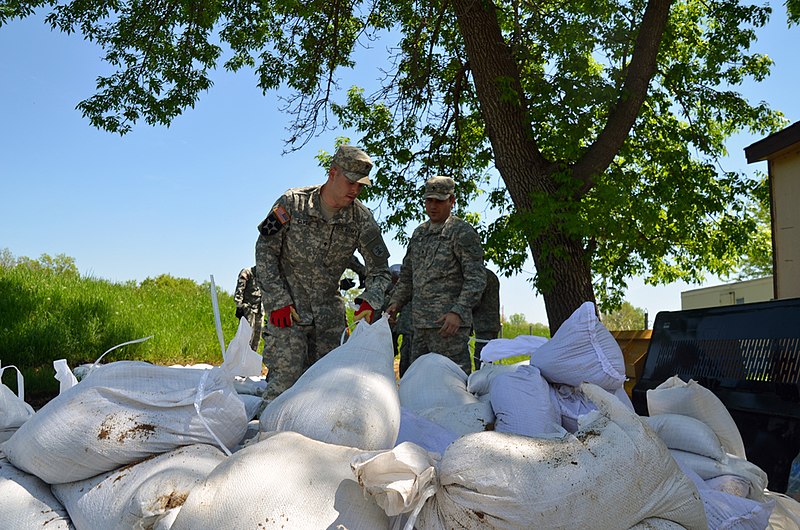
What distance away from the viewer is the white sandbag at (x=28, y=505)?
73.4 inches

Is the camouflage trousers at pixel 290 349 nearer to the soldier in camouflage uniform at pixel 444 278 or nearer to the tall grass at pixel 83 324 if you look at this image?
the soldier in camouflage uniform at pixel 444 278

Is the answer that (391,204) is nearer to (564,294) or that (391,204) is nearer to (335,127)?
(335,127)

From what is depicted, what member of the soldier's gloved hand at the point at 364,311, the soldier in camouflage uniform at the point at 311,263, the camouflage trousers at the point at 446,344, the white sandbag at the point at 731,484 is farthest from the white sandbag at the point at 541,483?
the camouflage trousers at the point at 446,344

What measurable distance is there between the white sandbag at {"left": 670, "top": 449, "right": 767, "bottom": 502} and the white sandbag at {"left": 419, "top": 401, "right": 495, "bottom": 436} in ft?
2.25

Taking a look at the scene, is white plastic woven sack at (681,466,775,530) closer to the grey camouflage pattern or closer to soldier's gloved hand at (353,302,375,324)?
soldier's gloved hand at (353,302,375,324)

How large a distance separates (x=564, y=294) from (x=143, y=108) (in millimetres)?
6209

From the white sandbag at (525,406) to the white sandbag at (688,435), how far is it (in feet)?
1.13

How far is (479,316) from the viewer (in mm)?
6406

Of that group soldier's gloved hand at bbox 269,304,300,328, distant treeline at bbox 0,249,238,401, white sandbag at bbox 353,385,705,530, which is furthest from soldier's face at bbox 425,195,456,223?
distant treeline at bbox 0,249,238,401

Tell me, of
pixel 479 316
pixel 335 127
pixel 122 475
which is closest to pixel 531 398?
pixel 122 475

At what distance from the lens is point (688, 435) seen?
241 centimetres

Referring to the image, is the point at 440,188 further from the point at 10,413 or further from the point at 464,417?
the point at 10,413

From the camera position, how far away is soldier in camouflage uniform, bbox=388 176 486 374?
212 inches

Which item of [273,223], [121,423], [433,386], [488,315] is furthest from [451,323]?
[121,423]
